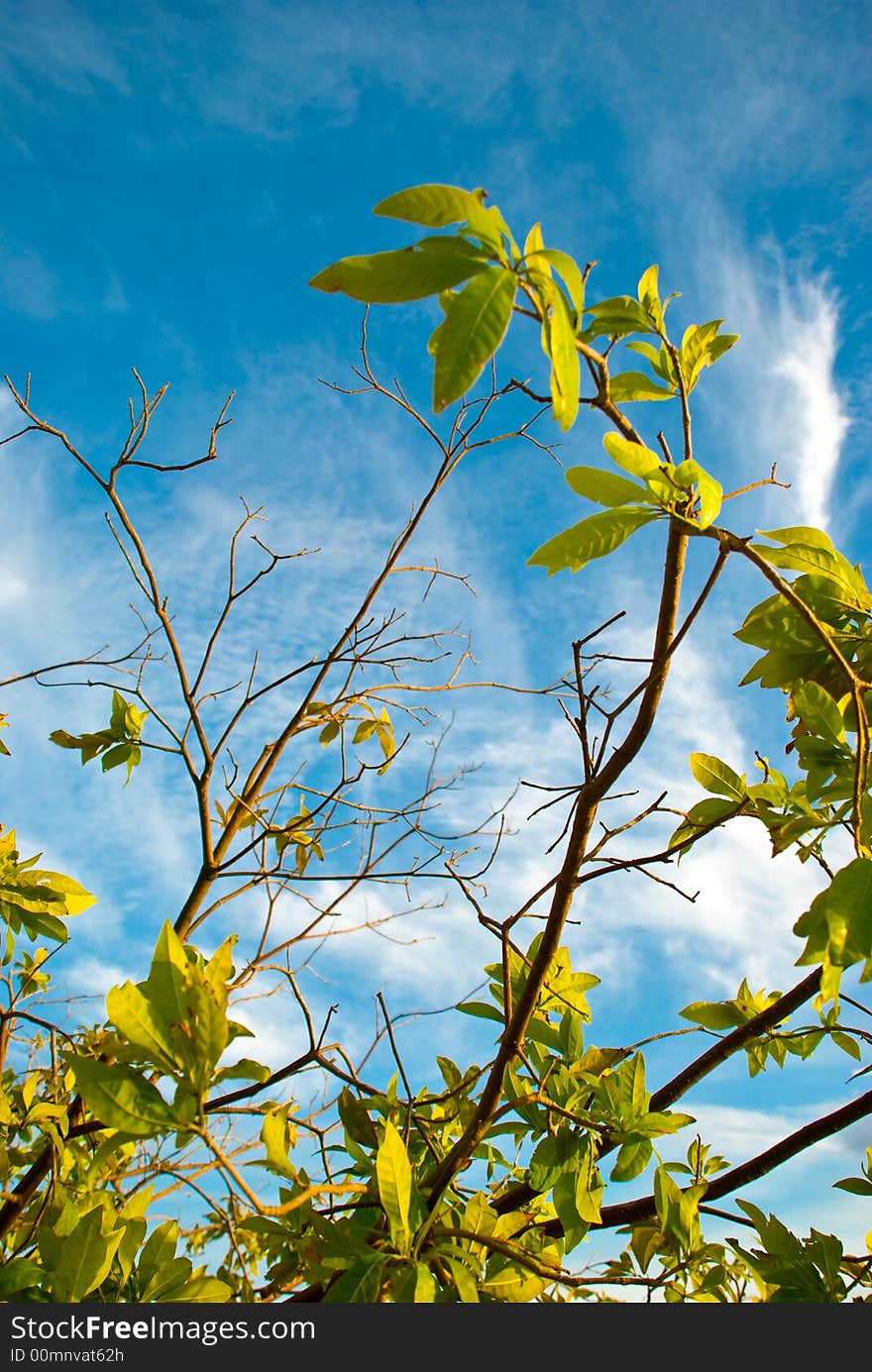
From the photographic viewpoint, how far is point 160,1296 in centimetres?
140

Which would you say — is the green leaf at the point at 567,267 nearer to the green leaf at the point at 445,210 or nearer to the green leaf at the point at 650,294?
the green leaf at the point at 445,210

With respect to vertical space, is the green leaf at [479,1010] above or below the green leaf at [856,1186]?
above

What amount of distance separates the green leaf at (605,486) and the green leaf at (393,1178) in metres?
0.81

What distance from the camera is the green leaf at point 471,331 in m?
0.69

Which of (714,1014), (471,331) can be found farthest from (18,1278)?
(471,331)

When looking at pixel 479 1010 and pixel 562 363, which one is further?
pixel 479 1010

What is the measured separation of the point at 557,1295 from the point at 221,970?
1483 mm

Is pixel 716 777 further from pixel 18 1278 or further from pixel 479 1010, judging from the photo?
pixel 18 1278

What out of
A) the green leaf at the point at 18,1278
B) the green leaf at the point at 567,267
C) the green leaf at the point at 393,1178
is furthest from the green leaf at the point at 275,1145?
the green leaf at the point at 567,267

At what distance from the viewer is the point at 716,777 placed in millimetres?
1481

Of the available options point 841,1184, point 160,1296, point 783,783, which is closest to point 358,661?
point 783,783

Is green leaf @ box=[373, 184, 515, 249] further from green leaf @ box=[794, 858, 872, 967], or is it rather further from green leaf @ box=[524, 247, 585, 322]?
green leaf @ box=[794, 858, 872, 967]

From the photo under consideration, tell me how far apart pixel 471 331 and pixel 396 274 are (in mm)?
78

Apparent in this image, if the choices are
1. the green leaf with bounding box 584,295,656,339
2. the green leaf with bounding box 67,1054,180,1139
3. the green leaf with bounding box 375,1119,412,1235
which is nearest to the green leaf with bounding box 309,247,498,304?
the green leaf with bounding box 584,295,656,339
